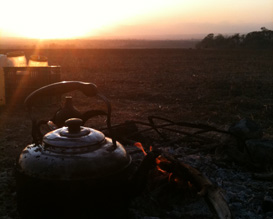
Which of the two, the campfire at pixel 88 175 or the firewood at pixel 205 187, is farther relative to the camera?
the firewood at pixel 205 187

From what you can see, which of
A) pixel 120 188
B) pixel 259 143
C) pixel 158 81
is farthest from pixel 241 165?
pixel 158 81

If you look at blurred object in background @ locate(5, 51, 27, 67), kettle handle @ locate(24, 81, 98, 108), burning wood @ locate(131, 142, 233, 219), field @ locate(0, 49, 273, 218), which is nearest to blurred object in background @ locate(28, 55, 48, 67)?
blurred object in background @ locate(5, 51, 27, 67)

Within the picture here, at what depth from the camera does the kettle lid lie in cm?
191

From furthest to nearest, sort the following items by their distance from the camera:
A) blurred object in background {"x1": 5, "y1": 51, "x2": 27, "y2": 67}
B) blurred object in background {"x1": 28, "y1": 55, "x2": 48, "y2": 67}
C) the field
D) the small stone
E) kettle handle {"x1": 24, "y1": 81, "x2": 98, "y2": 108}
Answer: blurred object in background {"x1": 28, "y1": 55, "x2": 48, "y2": 67}
blurred object in background {"x1": 5, "y1": 51, "x2": 27, "y2": 67}
the field
the small stone
kettle handle {"x1": 24, "y1": 81, "x2": 98, "y2": 108}

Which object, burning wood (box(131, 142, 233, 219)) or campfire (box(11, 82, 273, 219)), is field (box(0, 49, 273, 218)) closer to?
campfire (box(11, 82, 273, 219))

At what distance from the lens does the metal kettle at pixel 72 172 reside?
1.81m

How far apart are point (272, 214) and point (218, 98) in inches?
256

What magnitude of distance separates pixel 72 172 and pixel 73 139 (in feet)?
0.71

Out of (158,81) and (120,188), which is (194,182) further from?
(158,81)

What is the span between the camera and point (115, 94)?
933 centimetres

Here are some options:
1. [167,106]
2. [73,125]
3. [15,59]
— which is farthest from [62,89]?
[15,59]

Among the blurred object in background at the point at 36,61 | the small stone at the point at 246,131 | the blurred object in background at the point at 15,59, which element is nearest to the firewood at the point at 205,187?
the small stone at the point at 246,131

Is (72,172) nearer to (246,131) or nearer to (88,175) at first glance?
(88,175)

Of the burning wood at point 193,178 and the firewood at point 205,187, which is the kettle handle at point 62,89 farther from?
the firewood at point 205,187
